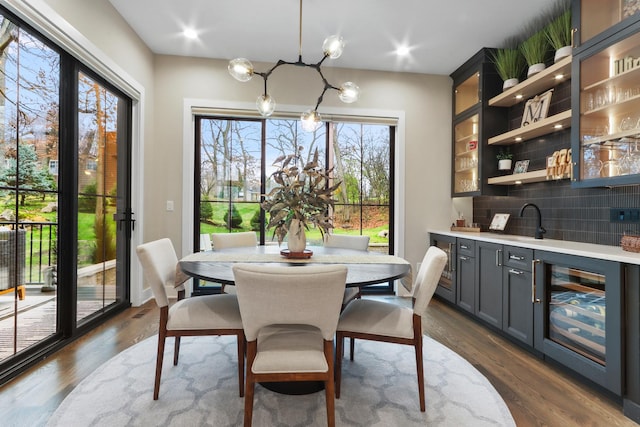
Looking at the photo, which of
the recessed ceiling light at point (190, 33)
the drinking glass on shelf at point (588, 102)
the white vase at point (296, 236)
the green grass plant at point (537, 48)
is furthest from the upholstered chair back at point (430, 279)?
the recessed ceiling light at point (190, 33)

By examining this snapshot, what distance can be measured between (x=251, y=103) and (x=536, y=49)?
2.86 metres

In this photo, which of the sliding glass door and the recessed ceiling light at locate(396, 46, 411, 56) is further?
the recessed ceiling light at locate(396, 46, 411, 56)

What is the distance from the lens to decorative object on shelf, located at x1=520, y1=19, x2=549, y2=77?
115 inches

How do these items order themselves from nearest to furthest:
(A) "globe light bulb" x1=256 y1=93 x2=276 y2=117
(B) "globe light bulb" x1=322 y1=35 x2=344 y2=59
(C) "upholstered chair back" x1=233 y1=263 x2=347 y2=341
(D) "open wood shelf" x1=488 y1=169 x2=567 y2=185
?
1. (C) "upholstered chair back" x1=233 y1=263 x2=347 y2=341
2. (B) "globe light bulb" x1=322 y1=35 x2=344 y2=59
3. (A) "globe light bulb" x1=256 y1=93 x2=276 y2=117
4. (D) "open wood shelf" x1=488 y1=169 x2=567 y2=185

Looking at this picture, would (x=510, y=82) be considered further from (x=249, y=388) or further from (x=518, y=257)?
(x=249, y=388)

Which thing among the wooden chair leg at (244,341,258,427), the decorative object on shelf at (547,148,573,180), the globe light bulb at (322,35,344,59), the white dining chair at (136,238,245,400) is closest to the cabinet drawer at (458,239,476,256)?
the decorative object on shelf at (547,148,573,180)

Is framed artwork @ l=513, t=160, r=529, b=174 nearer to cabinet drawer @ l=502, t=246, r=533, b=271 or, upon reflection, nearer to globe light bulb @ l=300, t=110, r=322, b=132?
cabinet drawer @ l=502, t=246, r=533, b=271

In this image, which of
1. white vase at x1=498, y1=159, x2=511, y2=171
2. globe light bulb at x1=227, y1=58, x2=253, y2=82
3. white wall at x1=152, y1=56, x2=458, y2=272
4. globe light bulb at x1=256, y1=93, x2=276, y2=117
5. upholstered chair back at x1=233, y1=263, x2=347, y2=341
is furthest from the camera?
white wall at x1=152, y1=56, x2=458, y2=272

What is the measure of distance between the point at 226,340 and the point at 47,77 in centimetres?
228

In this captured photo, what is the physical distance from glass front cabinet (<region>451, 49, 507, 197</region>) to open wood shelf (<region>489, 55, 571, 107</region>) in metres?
0.15

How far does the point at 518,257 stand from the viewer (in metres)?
2.56

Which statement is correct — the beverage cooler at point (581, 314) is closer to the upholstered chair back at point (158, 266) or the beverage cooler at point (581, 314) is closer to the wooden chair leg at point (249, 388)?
the wooden chair leg at point (249, 388)

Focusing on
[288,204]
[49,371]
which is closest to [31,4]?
[288,204]

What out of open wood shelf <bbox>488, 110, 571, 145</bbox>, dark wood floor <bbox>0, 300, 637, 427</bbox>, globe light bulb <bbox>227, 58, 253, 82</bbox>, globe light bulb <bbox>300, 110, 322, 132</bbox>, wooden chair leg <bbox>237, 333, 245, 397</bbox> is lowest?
dark wood floor <bbox>0, 300, 637, 427</bbox>
